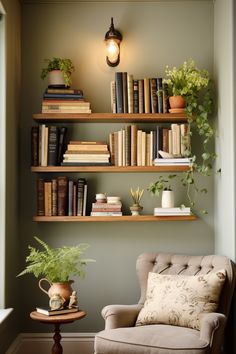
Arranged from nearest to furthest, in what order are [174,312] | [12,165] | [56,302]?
[174,312] → [56,302] → [12,165]

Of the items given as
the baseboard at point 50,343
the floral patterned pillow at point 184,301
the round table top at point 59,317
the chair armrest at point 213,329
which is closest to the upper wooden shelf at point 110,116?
the floral patterned pillow at point 184,301

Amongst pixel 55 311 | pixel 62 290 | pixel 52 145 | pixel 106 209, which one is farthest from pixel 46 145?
pixel 55 311

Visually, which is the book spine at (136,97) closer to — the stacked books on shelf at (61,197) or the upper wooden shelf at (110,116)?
the upper wooden shelf at (110,116)

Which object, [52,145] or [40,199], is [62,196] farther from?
[52,145]

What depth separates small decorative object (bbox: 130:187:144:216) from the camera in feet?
14.5

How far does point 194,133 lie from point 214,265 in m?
1.07

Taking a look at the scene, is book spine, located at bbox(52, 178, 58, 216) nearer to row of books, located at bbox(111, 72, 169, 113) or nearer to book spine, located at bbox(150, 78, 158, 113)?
row of books, located at bbox(111, 72, 169, 113)

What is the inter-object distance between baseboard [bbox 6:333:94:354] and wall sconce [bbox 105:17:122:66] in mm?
2106

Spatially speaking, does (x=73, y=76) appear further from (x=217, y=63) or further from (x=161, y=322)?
(x=161, y=322)

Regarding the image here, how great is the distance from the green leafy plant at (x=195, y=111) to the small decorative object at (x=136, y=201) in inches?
4.7

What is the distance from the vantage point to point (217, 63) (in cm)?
445

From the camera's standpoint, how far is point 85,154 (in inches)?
172

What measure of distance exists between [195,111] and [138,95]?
0.45 m

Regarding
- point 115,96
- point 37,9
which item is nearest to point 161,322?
point 115,96
